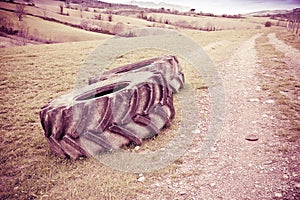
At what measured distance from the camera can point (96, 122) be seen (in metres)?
3.62

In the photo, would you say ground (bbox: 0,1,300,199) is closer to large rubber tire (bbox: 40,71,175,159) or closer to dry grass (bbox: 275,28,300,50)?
large rubber tire (bbox: 40,71,175,159)

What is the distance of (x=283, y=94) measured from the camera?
570 cm

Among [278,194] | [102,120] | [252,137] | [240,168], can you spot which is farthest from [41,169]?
[252,137]

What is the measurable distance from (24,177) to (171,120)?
9.19 ft

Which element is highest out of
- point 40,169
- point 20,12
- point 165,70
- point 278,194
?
point 20,12

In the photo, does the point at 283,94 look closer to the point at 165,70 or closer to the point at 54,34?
the point at 165,70

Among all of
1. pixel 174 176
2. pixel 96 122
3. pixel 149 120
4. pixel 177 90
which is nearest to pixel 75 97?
pixel 96 122

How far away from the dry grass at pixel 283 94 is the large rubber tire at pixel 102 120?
2254mm

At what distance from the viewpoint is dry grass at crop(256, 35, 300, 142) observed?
4.05 m

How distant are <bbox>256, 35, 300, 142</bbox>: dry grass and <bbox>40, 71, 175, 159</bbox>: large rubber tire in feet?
7.40

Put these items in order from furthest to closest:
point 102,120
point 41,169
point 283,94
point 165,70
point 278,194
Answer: point 165,70, point 283,94, point 102,120, point 41,169, point 278,194

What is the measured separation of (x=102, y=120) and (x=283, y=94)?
4689 millimetres

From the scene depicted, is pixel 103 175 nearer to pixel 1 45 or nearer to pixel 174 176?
pixel 174 176

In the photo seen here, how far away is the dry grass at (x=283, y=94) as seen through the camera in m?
4.05
